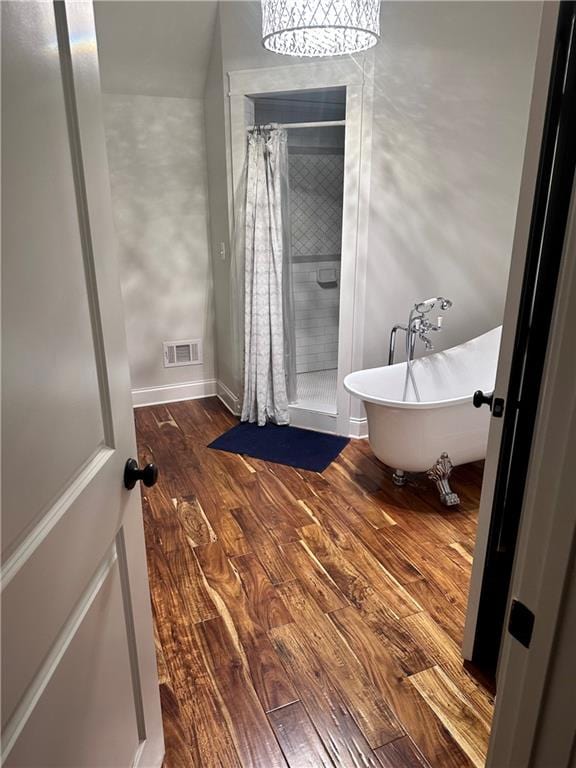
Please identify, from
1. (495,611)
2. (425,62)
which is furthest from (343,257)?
(495,611)

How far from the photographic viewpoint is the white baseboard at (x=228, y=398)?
396 cm

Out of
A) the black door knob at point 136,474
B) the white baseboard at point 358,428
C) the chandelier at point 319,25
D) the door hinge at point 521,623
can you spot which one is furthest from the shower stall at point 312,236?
the door hinge at point 521,623

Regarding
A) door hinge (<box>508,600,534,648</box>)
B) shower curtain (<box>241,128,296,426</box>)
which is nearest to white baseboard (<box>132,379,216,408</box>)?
shower curtain (<box>241,128,296,426</box>)

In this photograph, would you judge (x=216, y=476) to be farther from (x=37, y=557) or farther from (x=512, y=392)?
(x=37, y=557)

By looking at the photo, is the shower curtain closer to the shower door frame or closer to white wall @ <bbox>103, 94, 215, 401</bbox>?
the shower door frame

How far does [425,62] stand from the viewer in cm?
301

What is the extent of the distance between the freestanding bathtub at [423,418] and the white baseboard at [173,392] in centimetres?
176

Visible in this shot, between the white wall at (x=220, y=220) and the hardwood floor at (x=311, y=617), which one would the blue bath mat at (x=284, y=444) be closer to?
the hardwood floor at (x=311, y=617)

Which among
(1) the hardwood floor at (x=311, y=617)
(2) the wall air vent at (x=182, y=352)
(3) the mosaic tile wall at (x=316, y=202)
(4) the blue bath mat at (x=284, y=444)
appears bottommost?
(1) the hardwood floor at (x=311, y=617)

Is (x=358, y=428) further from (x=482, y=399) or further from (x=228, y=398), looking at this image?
(x=482, y=399)

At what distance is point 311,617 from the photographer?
2.03 meters

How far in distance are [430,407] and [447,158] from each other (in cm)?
160

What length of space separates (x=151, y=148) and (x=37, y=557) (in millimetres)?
3609

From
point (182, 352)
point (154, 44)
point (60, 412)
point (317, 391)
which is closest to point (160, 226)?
point (182, 352)
